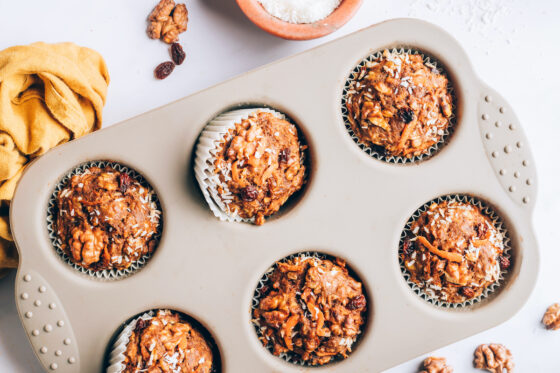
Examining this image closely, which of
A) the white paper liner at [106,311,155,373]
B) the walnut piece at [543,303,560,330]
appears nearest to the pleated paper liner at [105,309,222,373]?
the white paper liner at [106,311,155,373]

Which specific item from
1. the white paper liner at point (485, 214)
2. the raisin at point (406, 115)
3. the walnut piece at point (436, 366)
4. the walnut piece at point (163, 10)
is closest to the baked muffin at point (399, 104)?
the raisin at point (406, 115)

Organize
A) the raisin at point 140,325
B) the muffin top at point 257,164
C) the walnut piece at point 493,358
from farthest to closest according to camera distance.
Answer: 1. the walnut piece at point 493,358
2. the raisin at point 140,325
3. the muffin top at point 257,164

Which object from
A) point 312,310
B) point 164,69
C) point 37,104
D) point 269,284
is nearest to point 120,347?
point 269,284

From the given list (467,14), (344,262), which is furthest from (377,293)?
(467,14)

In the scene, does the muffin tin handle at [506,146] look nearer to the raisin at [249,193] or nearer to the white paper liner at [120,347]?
the raisin at [249,193]

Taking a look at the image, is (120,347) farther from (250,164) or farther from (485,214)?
(485,214)

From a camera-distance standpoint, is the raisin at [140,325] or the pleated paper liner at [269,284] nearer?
the raisin at [140,325]
